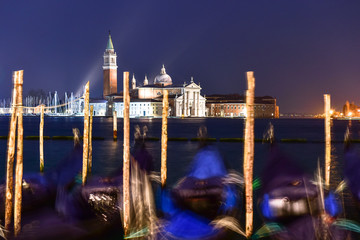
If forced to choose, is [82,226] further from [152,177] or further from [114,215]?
[152,177]

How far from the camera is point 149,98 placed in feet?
325

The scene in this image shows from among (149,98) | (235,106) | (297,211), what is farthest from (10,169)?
(235,106)

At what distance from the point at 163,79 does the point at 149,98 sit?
473 inches

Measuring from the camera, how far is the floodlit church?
9650 centimetres

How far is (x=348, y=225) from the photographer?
8.17 metres

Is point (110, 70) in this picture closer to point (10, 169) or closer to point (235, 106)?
point (235, 106)

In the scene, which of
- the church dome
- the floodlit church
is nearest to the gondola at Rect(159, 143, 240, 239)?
the floodlit church

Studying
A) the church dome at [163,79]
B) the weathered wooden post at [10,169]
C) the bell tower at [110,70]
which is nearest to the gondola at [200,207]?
the weathered wooden post at [10,169]

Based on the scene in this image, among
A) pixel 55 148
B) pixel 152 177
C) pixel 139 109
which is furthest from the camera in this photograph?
pixel 139 109

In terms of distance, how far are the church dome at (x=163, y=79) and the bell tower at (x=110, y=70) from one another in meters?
10.7

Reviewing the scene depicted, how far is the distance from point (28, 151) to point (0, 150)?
133 centimetres

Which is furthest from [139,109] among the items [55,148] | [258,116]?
[55,148]

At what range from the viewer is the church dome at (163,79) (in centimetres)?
10912

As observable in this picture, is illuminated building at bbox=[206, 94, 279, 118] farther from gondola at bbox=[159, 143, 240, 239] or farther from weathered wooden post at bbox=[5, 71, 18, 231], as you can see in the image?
weathered wooden post at bbox=[5, 71, 18, 231]
